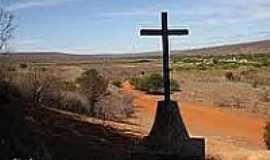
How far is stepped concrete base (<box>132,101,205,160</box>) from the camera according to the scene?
10586mm

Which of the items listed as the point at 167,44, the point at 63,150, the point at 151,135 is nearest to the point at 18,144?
the point at 63,150

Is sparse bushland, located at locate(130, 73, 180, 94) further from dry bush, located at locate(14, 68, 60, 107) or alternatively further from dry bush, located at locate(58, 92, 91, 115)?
dry bush, located at locate(14, 68, 60, 107)

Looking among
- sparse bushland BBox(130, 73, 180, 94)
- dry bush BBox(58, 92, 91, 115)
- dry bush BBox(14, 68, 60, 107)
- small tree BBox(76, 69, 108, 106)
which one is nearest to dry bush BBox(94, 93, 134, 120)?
small tree BBox(76, 69, 108, 106)

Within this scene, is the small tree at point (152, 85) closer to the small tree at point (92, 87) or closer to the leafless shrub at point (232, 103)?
the leafless shrub at point (232, 103)

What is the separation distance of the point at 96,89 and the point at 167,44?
14382 mm

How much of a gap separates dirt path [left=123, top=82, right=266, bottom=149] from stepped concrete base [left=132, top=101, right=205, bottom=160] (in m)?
7.61

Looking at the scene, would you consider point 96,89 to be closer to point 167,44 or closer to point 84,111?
point 84,111

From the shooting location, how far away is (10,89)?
18.1m

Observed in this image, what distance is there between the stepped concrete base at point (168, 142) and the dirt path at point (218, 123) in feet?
25.0

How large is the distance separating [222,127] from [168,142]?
14.0 meters

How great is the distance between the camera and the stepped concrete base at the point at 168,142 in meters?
10.6

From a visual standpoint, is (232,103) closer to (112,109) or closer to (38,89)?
(112,109)

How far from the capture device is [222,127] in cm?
2431

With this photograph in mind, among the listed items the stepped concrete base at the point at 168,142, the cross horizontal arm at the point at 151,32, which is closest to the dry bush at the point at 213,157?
the stepped concrete base at the point at 168,142
